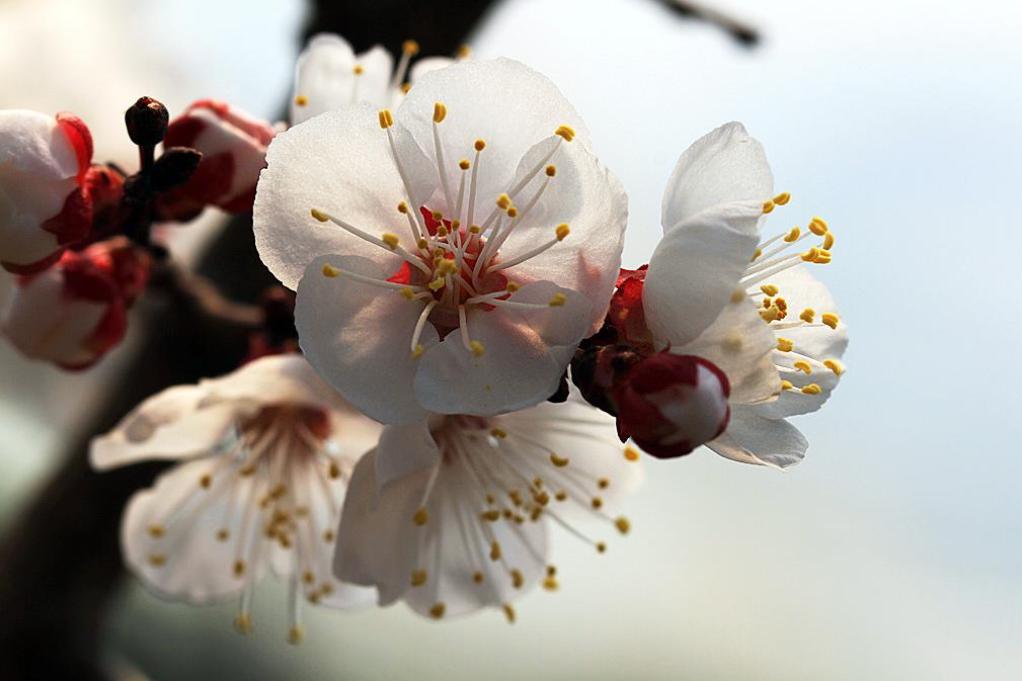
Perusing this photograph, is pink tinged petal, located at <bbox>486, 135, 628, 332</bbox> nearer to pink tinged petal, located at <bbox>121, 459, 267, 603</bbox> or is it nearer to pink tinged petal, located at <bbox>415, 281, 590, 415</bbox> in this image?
pink tinged petal, located at <bbox>415, 281, 590, 415</bbox>

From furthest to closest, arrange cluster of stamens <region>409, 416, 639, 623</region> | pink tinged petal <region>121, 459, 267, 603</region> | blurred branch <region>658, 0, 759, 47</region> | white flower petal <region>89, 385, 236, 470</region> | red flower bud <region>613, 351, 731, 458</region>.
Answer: blurred branch <region>658, 0, 759, 47</region> < pink tinged petal <region>121, 459, 267, 603</region> < white flower petal <region>89, 385, 236, 470</region> < cluster of stamens <region>409, 416, 639, 623</region> < red flower bud <region>613, 351, 731, 458</region>

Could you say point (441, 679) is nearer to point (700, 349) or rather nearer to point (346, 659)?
point (346, 659)

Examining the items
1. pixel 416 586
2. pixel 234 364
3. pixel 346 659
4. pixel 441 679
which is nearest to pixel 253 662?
pixel 346 659

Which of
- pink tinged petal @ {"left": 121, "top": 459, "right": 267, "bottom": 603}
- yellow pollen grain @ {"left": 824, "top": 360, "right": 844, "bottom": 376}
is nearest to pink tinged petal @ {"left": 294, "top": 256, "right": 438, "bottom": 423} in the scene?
yellow pollen grain @ {"left": 824, "top": 360, "right": 844, "bottom": 376}

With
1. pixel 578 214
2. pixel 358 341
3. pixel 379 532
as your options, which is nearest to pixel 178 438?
pixel 379 532

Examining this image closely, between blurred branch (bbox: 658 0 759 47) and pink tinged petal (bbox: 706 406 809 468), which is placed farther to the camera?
blurred branch (bbox: 658 0 759 47)
